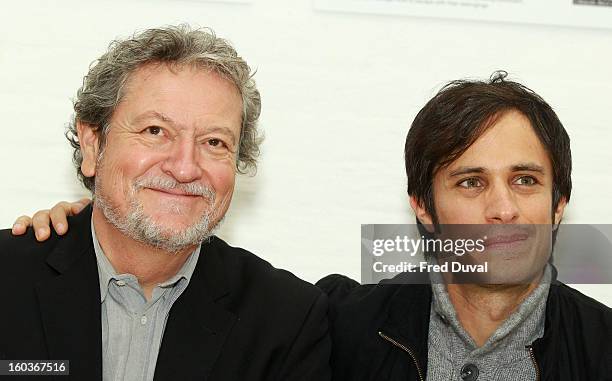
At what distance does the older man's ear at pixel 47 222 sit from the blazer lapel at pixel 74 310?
0.06 meters

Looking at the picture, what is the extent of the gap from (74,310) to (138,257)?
19 centimetres

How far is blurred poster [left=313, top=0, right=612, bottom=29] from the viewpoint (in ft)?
7.81

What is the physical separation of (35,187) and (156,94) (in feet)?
2.51

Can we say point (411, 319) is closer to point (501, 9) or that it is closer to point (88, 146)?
point (88, 146)

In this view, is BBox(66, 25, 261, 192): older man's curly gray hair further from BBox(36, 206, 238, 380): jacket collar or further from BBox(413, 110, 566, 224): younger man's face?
BBox(413, 110, 566, 224): younger man's face

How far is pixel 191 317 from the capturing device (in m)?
1.84

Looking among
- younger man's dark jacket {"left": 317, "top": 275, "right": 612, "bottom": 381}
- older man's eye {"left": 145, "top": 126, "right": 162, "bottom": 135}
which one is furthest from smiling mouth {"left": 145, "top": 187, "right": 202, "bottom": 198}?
younger man's dark jacket {"left": 317, "top": 275, "right": 612, "bottom": 381}

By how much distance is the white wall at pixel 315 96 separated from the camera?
2.35 metres

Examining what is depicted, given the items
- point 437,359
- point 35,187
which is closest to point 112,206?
point 35,187

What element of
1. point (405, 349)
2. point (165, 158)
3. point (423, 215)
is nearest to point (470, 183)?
point (423, 215)

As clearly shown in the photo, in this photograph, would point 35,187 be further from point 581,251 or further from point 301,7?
point 581,251

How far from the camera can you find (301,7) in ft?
7.80

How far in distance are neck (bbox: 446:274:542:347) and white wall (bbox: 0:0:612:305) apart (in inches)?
20.7

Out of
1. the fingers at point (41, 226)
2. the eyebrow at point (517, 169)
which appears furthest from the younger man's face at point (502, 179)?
the fingers at point (41, 226)
